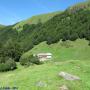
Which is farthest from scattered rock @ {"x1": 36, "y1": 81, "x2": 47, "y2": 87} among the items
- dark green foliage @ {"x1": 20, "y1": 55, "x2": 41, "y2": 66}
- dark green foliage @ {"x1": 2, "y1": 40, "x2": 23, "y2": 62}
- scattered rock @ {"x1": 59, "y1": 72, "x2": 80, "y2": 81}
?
dark green foliage @ {"x1": 2, "y1": 40, "x2": 23, "y2": 62}

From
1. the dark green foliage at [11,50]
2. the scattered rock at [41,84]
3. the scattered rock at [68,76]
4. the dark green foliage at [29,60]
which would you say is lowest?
the scattered rock at [41,84]

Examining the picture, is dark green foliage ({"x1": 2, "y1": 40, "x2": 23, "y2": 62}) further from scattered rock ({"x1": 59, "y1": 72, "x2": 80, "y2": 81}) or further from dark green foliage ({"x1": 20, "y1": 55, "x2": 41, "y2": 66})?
scattered rock ({"x1": 59, "y1": 72, "x2": 80, "y2": 81})

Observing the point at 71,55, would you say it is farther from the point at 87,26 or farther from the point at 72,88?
the point at 72,88

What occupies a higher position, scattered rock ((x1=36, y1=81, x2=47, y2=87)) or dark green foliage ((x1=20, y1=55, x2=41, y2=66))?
dark green foliage ((x1=20, y1=55, x2=41, y2=66))

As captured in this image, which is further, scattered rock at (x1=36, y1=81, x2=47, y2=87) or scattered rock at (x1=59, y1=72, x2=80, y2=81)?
scattered rock at (x1=59, y1=72, x2=80, y2=81)

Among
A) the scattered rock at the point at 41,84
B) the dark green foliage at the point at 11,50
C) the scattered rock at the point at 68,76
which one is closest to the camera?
the scattered rock at the point at 41,84

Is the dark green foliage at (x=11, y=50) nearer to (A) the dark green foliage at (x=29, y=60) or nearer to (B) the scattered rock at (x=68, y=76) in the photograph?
(A) the dark green foliage at (x=29, y=60)

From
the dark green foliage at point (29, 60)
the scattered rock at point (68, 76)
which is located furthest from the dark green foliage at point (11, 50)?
the scattered rock at point (68, 76)

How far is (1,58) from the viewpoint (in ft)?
421

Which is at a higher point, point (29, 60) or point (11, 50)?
point (11, 50)

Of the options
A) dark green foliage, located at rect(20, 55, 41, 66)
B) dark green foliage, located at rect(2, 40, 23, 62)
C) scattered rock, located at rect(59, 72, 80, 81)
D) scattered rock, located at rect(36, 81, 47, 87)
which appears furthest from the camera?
dark green foliage, located at rect(2, 40, 23, 62)

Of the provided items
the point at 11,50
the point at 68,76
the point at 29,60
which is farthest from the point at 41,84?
the point at 11,50

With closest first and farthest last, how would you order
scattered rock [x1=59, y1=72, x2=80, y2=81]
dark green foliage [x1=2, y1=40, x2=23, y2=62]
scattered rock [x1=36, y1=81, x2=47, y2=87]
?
scattered rock [x1=36, y1=81, x2=47, y2=87] < scattered rock [x1=59, y1=72, x2=80, y2=81] < dark green foliage [x1=2, y1=40, x2=23, y2=62]

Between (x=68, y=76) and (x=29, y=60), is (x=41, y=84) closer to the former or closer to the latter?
(x=68, y=76)
